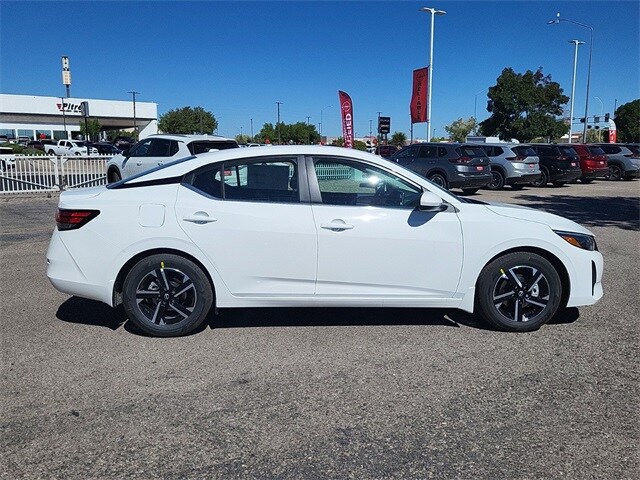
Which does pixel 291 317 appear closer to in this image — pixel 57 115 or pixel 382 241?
pixel 382 241

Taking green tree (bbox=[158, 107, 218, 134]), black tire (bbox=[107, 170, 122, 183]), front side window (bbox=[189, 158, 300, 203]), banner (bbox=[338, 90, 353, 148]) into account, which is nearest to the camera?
front side window (bbox=[189, 158, 300, 203])

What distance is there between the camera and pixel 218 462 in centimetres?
296

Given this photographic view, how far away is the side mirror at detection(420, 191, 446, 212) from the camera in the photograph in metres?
4.57

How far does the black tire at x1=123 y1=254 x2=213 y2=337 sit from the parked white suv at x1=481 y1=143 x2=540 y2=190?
16.7 m

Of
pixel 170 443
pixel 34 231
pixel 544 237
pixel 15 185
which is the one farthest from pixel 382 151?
pixel 170 443

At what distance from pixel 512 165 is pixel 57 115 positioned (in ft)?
231

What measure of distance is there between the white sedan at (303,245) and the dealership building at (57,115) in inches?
2879

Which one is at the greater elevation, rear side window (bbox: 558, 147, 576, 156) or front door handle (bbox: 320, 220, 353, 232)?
rear side window (bbox: 558, 147, 576, 156)

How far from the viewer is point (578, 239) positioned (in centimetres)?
484

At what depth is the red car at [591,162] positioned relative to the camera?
920 inches

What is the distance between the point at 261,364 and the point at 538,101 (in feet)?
180

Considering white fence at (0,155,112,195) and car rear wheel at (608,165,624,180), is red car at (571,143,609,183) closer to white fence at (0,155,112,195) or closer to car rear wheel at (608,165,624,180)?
car rear wheel at (608,165,624,180)

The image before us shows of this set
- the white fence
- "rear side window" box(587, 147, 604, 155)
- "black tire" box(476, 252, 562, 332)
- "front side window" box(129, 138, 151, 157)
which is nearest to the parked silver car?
"rear side window" box(587, 147, 604, 155)

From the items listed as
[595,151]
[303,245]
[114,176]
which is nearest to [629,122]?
[595,151]
